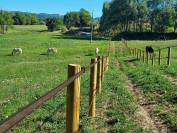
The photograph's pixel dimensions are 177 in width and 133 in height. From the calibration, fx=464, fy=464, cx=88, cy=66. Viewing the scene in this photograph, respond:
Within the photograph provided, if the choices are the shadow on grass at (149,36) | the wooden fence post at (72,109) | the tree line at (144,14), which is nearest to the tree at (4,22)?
the tree line at (144,14)

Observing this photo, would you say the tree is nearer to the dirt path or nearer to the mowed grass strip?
the mowed grass strip

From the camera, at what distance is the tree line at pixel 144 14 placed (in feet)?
458

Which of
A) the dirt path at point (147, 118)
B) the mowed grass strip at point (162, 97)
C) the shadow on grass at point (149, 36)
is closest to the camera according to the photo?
the dirt path at point (147, 118)

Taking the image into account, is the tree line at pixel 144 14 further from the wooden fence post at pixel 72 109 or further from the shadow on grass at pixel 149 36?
the wooden fence post at pixel 72 109

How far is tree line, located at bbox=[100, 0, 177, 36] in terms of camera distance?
13975cm

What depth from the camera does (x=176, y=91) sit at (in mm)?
12836

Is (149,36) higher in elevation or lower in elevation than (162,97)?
lower

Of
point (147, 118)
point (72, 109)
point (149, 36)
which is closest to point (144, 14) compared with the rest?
point (149, 36)

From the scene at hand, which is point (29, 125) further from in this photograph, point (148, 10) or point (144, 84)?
point (148, 10)

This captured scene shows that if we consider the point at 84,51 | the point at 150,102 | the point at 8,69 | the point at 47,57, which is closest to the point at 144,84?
the point at 150,102

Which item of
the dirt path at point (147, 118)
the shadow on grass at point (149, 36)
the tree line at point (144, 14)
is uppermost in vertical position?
the tree line at point (144, 14)

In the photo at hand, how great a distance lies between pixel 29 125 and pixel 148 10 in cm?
14156

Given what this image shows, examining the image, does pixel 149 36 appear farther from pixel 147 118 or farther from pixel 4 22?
pixel 147 118

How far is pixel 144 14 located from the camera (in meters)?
146
